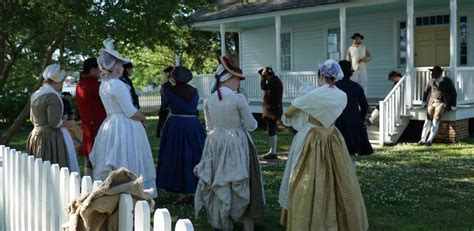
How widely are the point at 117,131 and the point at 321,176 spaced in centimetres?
217

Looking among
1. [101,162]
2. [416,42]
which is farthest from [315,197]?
[416,42]

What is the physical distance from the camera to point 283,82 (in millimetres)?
18281

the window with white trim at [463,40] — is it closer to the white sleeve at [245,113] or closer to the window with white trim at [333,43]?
the window with white trim at [333,43]

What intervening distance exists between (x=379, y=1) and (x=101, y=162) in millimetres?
11742

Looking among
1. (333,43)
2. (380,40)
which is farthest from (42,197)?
(333,43)

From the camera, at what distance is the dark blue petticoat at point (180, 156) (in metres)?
7.24

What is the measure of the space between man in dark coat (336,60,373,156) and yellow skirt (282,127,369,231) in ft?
5.92

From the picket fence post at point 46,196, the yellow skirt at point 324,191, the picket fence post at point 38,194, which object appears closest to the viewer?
the picket fence post at point 46,196

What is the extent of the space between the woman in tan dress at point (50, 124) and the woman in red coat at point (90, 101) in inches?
14.1

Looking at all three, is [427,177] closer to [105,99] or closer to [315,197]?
[315,197]

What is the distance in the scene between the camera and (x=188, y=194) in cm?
745

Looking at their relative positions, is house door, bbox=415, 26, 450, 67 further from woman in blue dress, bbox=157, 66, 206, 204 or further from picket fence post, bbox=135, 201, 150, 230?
picket fence post, bbox=135, 201, 150, 230

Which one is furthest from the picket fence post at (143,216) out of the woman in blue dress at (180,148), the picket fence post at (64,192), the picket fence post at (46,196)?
the woman in blue dress at (180,148)

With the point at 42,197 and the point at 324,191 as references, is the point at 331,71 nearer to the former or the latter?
the point at 324,191
